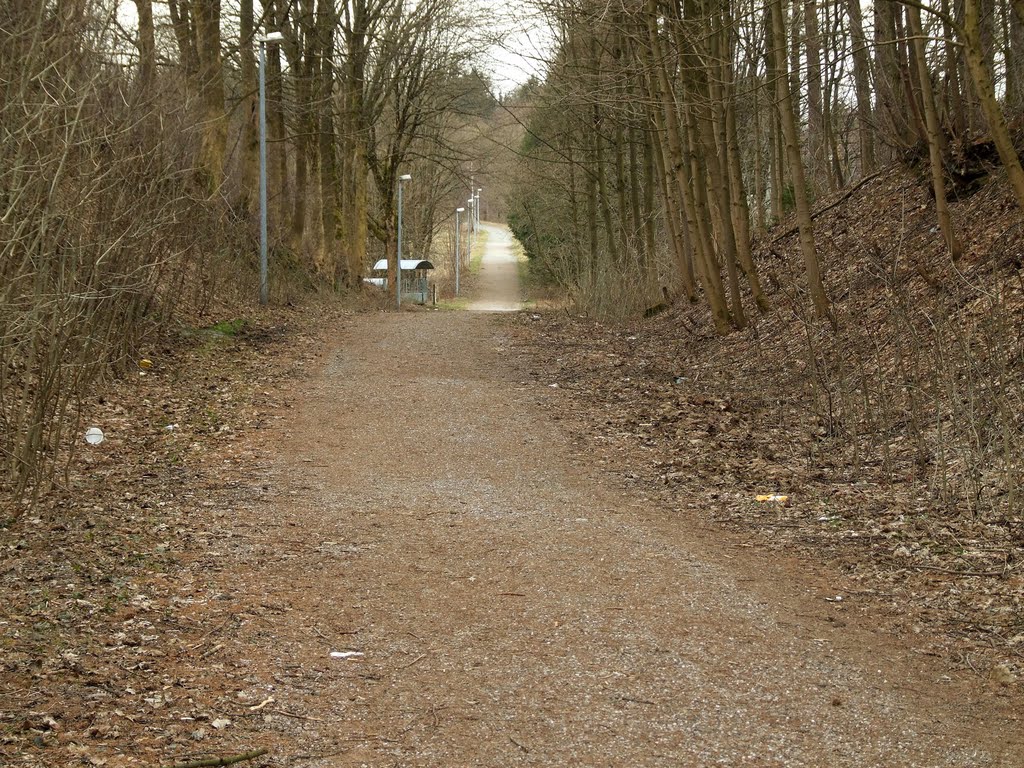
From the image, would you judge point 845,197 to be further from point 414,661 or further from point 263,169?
point 414,661

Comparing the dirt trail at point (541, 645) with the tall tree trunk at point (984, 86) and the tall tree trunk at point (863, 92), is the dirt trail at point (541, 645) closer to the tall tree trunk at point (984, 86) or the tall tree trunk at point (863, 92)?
the tall tree trunk at point (984, 86)

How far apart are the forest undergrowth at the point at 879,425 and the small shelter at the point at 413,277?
27.6 metres

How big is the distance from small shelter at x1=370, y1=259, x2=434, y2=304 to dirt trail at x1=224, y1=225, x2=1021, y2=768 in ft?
117

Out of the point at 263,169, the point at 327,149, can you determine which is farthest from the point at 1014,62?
the point at 327,149

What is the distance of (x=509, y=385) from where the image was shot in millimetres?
14312

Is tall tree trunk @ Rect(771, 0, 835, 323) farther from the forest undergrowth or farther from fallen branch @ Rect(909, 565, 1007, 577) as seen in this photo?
fallen branch @ Rect(909, 565, 1007, 577)

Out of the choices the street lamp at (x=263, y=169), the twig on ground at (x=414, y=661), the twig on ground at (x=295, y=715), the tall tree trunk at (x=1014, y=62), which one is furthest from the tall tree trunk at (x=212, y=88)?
the twig on ground at (x=295, y=715)

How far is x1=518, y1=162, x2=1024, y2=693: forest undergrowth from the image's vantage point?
6.01m

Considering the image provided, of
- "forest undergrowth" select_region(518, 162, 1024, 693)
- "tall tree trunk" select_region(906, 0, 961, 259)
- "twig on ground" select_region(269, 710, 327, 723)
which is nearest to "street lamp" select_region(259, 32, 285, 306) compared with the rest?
"forest undergrowth" select_region(518, 162, 1024, 693)

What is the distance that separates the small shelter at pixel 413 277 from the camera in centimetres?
4459

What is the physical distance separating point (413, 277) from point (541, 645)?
4353 cm

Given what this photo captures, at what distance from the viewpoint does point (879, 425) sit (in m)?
9.46

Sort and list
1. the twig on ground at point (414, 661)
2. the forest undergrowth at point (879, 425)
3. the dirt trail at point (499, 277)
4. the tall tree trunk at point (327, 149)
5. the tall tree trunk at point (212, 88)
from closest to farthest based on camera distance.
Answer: the twig on ground at point (414, 661), the forest undergrowth at point (879, 425), the tall tree trunk at point (212, 88), the tall tree trunk at point (327, 149), the dirt trail at point (499, 277)

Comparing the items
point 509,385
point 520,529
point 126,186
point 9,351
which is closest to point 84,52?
point 126,186
